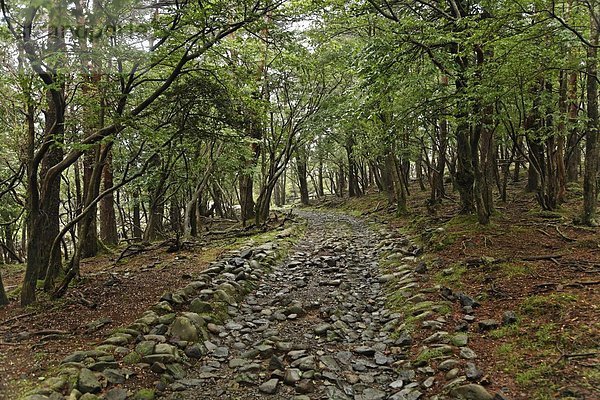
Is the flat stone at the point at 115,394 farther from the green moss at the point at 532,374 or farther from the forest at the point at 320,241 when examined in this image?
the green moss at the point at 532,374

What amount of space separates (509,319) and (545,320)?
41cm

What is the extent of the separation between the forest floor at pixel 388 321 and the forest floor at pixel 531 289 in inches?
0.8

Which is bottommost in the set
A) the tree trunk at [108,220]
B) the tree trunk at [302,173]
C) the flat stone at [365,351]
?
the flat stone at [365,351]

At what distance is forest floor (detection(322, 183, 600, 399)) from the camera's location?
3.94 m

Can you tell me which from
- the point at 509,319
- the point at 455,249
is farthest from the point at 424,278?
the point at 509,319

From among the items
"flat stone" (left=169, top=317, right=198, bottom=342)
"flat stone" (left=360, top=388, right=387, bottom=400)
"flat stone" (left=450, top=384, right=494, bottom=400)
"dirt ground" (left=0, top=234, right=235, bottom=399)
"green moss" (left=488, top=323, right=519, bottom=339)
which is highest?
"dirt ground" (left=0, top=234, right=235, bottom=399)

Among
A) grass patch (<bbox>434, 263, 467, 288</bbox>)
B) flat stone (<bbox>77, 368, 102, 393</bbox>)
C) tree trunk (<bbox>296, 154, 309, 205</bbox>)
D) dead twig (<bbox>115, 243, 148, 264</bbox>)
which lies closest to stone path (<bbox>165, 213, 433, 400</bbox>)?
grass patch (<bbox>434, 263, 467, 288</bbox>)

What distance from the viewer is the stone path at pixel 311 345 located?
14.6 ft

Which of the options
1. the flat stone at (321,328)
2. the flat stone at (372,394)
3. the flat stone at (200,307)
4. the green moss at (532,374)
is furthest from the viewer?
the flat stone at (200,307)

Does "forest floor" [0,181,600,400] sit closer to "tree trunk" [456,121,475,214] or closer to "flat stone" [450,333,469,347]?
"flat stone" [450,333,469,347]

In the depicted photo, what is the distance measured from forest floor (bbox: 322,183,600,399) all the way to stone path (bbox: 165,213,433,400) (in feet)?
2.72

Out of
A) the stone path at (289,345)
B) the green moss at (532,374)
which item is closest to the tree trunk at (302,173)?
the stone path at (289,345)

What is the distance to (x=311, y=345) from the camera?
5.62m

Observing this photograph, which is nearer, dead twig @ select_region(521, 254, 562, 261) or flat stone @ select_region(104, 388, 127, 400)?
flat stone @ select_region(104, 388, 127, 400)
